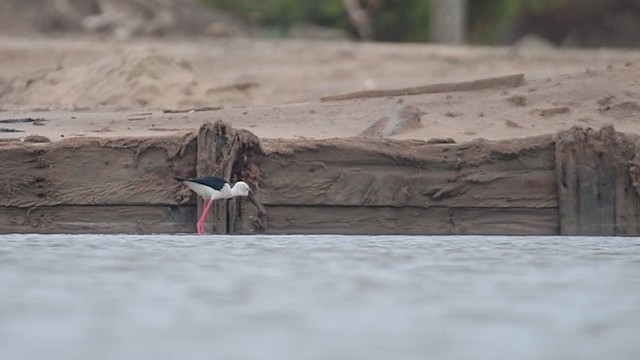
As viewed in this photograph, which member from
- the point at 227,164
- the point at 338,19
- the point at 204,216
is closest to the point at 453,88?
the point at 227,164

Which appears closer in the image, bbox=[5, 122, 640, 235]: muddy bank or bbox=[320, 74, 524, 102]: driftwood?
bbox=[5, 122, 640, 235]: muddy bank

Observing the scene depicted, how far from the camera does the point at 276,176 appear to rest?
9.85 metres

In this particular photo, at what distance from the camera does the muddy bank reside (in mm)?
9797

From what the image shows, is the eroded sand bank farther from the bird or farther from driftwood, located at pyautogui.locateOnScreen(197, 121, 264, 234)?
the bird

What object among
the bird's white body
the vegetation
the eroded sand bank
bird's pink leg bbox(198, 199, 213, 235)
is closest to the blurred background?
the vegetation

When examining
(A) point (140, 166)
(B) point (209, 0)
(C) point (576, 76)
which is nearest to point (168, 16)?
(B) point (209, 0)

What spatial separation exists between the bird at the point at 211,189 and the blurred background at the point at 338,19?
46.0ft

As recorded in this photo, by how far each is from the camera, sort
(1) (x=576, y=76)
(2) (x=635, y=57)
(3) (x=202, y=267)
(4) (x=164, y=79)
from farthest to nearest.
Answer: (2) (x=635, y=57)
(4) (x=164, y=79)
(1) (x=576, y=76)
(3) (x=202, y=267)

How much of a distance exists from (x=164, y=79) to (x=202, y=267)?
8.57 metres

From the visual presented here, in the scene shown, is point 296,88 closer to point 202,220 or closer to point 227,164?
point 227,164

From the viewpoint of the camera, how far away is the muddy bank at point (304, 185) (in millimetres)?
9797

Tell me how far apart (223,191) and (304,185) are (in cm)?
68

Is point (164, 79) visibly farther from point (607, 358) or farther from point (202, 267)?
point (607, 358)

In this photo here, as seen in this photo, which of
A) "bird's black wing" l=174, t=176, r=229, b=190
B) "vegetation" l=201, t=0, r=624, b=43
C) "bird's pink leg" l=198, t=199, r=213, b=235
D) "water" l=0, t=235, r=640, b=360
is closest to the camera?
"water" l=0, t=235, r=640, b=360
